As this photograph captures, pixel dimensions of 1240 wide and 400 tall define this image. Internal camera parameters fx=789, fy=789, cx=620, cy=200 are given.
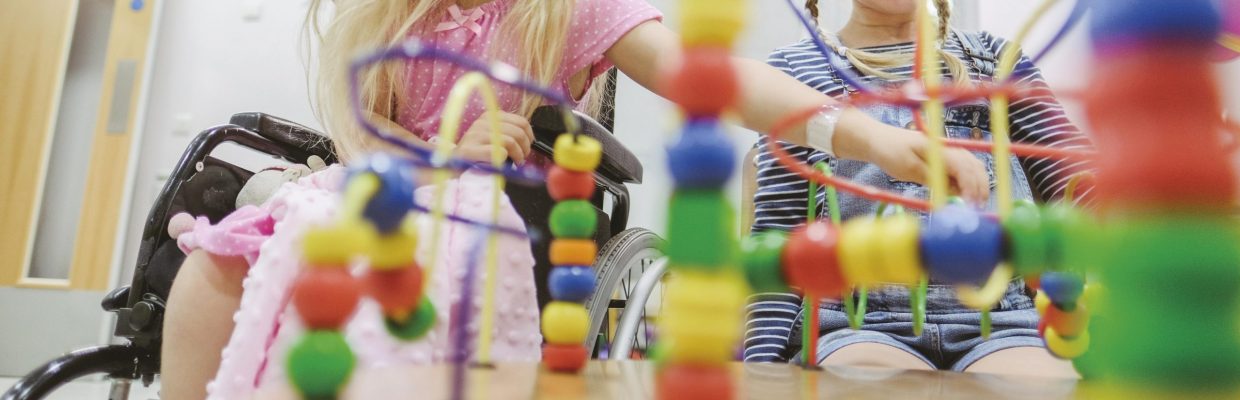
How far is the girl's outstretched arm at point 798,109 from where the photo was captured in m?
0.37

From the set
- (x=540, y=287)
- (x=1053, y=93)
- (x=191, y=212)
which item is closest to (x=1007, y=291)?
(x=540, y=287)

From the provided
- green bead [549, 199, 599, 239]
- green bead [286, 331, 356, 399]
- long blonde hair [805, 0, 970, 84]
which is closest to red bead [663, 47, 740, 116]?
green bead [286, 331, 356, 399]

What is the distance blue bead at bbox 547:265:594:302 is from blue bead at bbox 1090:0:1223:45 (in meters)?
0.27

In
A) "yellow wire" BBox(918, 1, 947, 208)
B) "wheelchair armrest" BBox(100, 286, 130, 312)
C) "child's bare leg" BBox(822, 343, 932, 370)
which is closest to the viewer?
"yellow wire" BBox(918, 1, 947, 208)

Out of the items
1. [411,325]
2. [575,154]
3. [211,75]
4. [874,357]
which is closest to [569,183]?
[575,154]

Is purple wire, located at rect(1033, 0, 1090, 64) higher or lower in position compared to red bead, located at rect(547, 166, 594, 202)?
higher

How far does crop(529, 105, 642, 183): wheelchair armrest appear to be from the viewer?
2.24ft

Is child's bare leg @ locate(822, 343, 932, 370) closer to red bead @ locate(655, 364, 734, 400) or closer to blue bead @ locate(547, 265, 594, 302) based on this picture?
blue bead @ locate(547, 265, 594, 302)

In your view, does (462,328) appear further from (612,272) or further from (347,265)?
(612,272)

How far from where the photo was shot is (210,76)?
2213mm

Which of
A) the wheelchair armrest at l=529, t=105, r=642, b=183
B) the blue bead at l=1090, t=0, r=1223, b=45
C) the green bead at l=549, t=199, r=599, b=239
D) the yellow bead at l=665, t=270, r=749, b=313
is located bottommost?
the yellow bead at l=665, t=270, r=749, b=313

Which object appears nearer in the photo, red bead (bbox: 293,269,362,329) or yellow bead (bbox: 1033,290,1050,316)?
red bead (bbox: 293,269,362,329)

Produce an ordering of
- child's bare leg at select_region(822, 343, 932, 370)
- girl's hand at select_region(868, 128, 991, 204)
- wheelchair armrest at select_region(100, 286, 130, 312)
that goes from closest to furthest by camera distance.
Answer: girl's hand at select_region(868, 128, 991, 204) < child's bare leg at select_region(822, 343, 932, 370) < wheelchair armrest at select_region(100, 286, 130, 312)

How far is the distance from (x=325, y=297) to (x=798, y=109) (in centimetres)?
39
